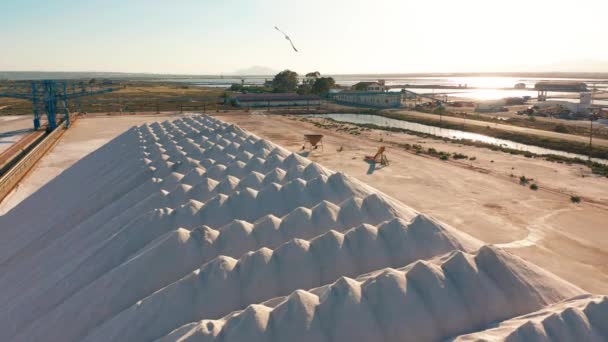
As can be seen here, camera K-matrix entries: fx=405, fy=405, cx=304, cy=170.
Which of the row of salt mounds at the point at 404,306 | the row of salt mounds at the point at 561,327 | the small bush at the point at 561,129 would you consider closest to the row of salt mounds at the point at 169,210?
the row of salt mounds at the point at 404,306

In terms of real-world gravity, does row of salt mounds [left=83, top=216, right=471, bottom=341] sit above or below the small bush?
below

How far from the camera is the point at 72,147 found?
1807 inches

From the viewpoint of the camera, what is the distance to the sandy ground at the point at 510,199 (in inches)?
691

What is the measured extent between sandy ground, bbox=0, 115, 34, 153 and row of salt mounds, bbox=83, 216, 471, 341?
147ft

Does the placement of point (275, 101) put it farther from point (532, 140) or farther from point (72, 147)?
point (532, 140)

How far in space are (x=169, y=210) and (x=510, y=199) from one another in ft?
66.6

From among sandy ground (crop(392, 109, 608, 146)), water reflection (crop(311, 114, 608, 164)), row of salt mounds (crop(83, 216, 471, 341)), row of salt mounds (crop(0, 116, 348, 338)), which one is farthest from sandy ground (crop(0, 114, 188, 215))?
sandy ground (crop(392, 109, 608, 146))

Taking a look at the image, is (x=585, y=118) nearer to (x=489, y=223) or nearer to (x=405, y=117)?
(x=405, y=117)

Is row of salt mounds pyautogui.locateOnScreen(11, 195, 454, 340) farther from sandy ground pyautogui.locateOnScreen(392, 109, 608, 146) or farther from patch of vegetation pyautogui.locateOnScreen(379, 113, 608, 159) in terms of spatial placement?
sandy ground pyautogui.locateOnScreen(392, 109, 608, 146)

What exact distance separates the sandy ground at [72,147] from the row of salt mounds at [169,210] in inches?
368

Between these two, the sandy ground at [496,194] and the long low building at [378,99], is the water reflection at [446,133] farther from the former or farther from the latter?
the long low building at [378,99]

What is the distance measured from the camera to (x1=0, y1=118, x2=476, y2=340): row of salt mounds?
1209 centimetres

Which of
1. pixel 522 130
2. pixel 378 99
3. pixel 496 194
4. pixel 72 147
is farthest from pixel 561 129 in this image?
pixel 72 147

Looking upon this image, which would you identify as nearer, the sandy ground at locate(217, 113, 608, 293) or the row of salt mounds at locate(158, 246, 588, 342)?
the row of salt mounds at locate(158, 246, 588, 342)
